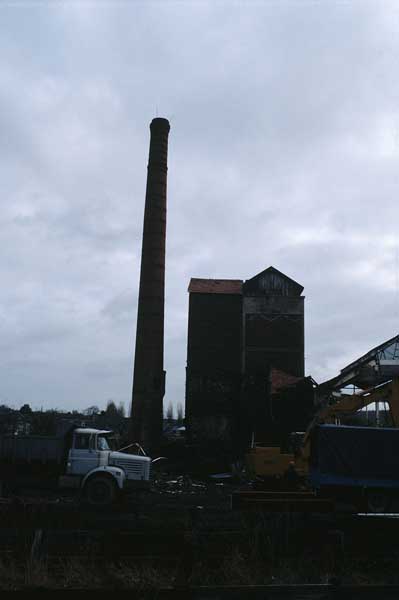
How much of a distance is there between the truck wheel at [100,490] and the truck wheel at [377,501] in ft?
23.9

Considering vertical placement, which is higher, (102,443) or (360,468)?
(102,443)

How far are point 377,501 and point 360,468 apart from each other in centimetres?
97

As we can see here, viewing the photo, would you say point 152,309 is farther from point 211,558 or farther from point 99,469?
point 211,558

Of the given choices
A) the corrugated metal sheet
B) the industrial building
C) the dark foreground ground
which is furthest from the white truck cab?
the corrugated metal sheet

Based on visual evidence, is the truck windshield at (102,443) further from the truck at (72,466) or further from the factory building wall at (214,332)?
the factory building wall at (214,332)

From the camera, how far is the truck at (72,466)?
17.1 metres

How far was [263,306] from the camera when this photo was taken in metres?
40.9

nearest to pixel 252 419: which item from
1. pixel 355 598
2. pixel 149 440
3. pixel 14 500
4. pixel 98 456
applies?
pixel 149 440

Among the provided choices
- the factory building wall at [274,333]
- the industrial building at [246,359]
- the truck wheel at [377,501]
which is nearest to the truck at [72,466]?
the truck wheel at [377,501]

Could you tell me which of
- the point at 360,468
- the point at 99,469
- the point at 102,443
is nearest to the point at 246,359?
the point at 102,443

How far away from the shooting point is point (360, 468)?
52.8 ft

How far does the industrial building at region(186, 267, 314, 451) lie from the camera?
33250mm

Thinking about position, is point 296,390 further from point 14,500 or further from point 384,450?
point 14,500

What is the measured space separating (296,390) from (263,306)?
892 centimetres
